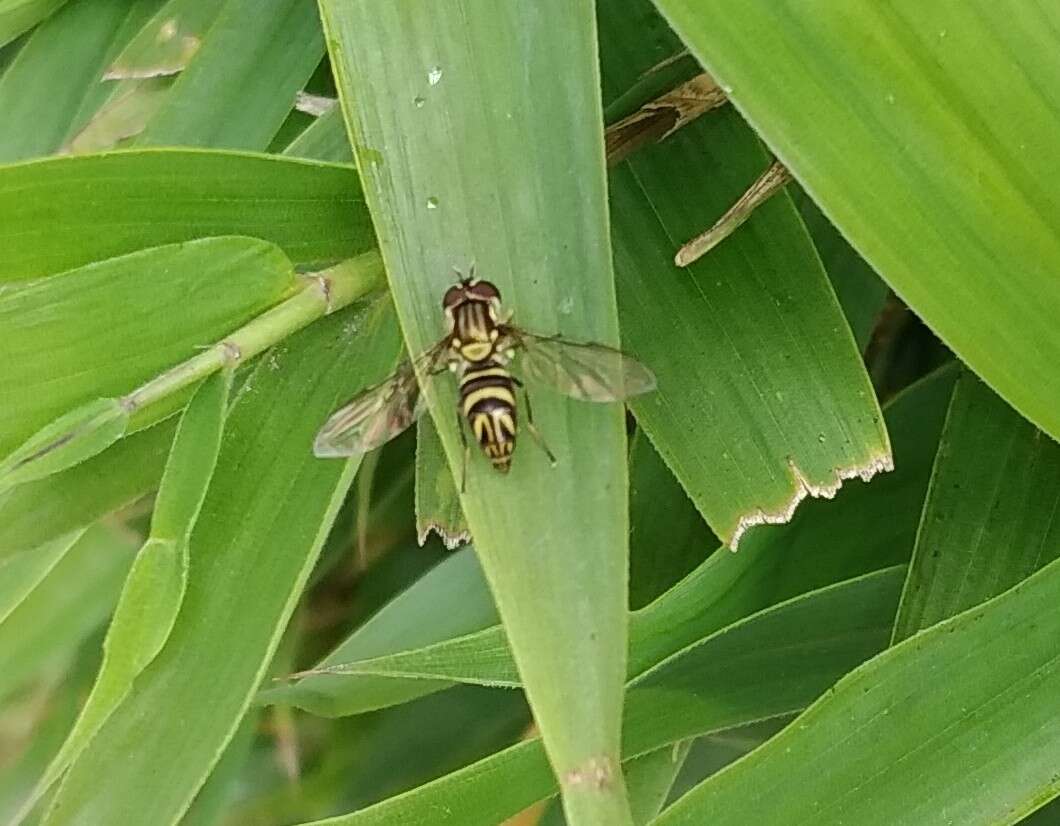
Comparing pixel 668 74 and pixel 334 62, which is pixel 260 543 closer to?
pixel 334 62

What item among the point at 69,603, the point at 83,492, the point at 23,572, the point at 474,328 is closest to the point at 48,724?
the point at 69,603

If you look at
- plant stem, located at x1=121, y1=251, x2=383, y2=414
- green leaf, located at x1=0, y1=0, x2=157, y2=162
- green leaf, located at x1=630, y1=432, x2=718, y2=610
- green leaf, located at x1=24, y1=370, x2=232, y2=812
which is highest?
green leaf, located at x1=0, y1=0, x2=157, y2=162

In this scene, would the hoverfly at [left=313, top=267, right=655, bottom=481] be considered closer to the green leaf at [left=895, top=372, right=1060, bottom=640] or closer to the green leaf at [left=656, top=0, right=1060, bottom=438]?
the green leaf at [left=656, top=0, right=1060, bottom=438]

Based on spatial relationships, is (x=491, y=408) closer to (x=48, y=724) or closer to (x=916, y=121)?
(x=916, y=121)

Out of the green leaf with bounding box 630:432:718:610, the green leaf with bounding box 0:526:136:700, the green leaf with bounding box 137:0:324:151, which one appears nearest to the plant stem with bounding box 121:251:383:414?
the green leaf with bounding box 137:0:324:151

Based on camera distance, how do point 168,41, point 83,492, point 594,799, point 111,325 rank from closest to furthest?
point 594,799
point 111,325
point 83,492
point 168,41

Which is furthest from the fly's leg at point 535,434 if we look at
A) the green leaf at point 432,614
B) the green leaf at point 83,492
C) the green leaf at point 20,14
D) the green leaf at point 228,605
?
the green leaf at point 20,14
